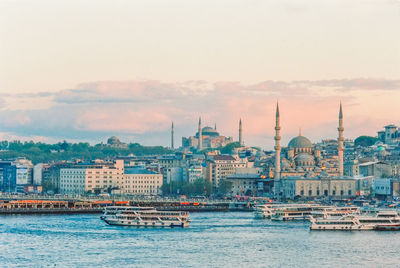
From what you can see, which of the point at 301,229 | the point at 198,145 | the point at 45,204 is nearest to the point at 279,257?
the point at 301,229

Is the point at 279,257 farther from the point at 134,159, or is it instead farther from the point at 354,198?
the point at 134,159

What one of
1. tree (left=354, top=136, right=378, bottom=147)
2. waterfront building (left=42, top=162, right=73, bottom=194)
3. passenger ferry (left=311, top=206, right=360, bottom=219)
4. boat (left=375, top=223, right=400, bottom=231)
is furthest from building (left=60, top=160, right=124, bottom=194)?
boat (left=375, top=223, right=400, bottom=231)

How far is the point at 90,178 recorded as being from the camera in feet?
298

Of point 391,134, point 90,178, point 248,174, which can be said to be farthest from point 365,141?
point 90,178

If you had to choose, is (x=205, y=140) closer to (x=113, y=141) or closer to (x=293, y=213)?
(x=113, y=141)

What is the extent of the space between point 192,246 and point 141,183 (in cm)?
5129

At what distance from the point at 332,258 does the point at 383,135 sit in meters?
84.7

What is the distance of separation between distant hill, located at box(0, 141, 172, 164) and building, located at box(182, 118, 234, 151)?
181 inches

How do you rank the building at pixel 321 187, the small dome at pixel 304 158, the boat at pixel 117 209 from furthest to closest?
1. the small dome at pixel 304 158
2. the building at pixel 321 187
3. the boat at pixel 117 209

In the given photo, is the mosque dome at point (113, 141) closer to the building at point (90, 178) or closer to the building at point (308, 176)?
the building at point (90, 178)

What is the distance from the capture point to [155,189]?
307 ft

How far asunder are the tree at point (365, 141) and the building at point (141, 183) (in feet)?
112

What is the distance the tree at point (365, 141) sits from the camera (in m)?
122

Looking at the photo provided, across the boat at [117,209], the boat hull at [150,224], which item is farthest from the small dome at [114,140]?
the boat hull at [150,224]
